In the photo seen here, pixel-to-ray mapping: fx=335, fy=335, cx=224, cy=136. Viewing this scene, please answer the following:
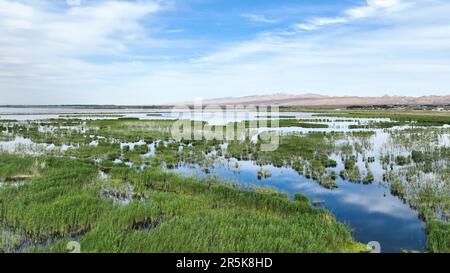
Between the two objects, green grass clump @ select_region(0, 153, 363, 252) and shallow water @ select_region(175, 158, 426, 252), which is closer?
green grass clump @ select_region(0, 153, 363, 252)

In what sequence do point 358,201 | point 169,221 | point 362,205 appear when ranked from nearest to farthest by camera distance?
point 169,221, point 362,205, point 358,201

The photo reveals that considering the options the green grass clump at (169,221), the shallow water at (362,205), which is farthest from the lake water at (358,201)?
the green grass clump at (169,221)

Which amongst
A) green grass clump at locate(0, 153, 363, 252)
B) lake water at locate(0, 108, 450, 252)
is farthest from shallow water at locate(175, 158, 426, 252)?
green grass clump at locate(0, 153, 363, 252)

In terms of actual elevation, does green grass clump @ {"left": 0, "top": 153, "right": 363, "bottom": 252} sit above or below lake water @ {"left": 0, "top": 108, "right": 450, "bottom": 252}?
above

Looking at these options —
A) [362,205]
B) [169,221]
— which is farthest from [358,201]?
[169,221]

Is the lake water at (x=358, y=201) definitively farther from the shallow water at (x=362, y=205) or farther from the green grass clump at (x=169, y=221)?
the green grass clump at (x=169, y=221)

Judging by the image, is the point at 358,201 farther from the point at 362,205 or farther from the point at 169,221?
the point at 169,221

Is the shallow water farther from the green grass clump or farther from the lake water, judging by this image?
the green grass clump

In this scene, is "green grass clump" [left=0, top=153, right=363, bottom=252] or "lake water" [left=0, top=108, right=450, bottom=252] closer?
"green grass clump" [left=0, top=153, right=363, bottom=252]
